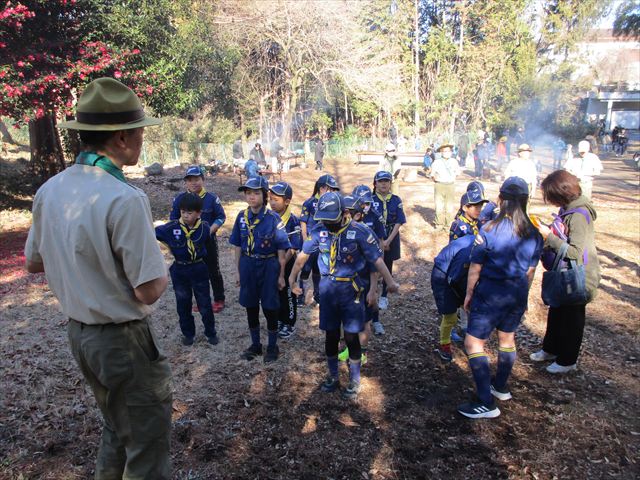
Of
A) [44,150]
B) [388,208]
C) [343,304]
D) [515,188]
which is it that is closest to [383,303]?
[388,208]

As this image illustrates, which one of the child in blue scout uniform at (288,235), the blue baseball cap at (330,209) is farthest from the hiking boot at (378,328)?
the blue baseball cap at (330,209)

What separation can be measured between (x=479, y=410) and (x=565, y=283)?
57.1 inches

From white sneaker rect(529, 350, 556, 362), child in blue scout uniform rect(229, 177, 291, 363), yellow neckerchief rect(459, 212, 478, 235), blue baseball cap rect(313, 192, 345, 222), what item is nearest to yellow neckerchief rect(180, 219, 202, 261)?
child in blue scout uniform rect(229, 177, 291, 363)

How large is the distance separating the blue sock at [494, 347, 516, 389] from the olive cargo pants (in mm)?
2887

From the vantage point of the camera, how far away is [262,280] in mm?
4758

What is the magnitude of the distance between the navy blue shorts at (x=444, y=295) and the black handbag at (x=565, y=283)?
0.83 meters

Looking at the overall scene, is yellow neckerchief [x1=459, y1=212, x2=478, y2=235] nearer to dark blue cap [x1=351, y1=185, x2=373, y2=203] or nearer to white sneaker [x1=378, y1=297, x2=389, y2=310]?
dark blue cap [x1=351, y1=185, x2=373, y2=203]

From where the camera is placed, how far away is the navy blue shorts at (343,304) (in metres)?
3.99

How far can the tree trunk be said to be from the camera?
12.9 m

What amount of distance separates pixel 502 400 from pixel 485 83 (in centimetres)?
3292

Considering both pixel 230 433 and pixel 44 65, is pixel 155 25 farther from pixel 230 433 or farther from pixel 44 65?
pixel 230 433

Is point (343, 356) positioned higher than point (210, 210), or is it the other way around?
point (210, 210)

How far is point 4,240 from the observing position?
9.74m

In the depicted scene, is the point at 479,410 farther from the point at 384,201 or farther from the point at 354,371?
the point at 384,201
